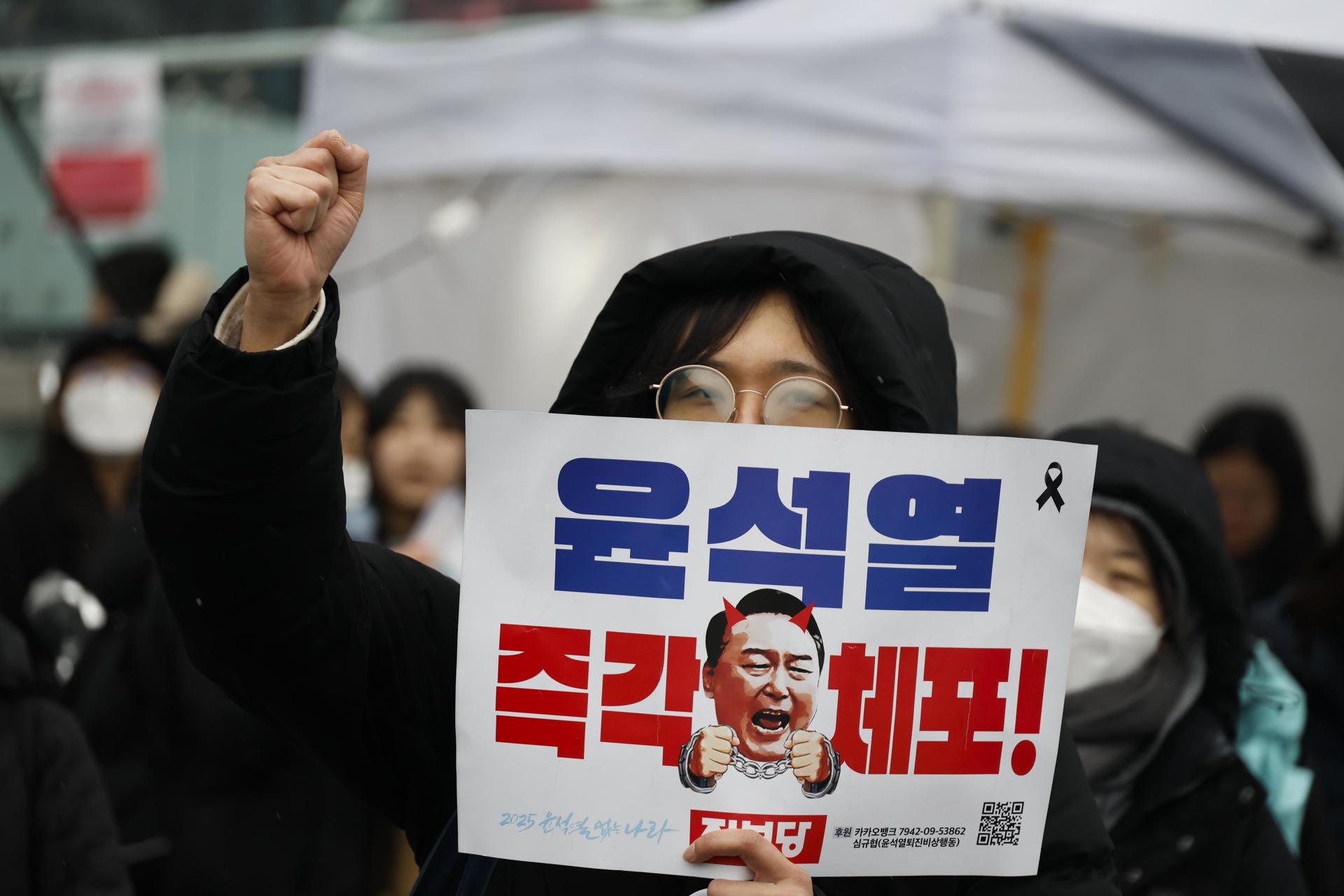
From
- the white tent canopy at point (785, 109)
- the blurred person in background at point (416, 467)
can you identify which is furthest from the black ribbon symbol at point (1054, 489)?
the white tent canopy at point (785, 109)

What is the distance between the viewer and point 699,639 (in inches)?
55.3

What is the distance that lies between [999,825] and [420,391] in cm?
307

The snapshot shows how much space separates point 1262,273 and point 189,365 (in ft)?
21.8

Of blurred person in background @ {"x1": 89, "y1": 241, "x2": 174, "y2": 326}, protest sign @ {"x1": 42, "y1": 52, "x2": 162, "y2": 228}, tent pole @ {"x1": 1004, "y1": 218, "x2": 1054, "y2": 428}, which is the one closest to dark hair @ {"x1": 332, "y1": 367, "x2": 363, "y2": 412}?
blurred person in background @ {"x1": 89, "y1": 241, "x2": 174, "y2": 326}

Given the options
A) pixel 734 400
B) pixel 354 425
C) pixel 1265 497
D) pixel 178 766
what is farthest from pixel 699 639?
pixel 1265 497

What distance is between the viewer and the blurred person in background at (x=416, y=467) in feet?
13.1

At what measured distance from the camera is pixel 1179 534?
243cm

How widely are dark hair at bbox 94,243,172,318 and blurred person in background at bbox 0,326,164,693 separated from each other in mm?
907

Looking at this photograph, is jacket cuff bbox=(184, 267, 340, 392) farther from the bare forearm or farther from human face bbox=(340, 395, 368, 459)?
human face bbox=(340, 395, 368, 459)

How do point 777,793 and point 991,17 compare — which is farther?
point 991,17

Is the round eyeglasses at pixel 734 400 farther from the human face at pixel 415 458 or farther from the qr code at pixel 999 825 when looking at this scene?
the human face at pixel 415 458

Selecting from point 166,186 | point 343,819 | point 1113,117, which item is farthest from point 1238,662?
point 166,186

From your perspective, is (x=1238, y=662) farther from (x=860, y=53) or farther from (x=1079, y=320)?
(x=1079, y=320)

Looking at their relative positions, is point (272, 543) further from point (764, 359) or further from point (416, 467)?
point (416, 467)
